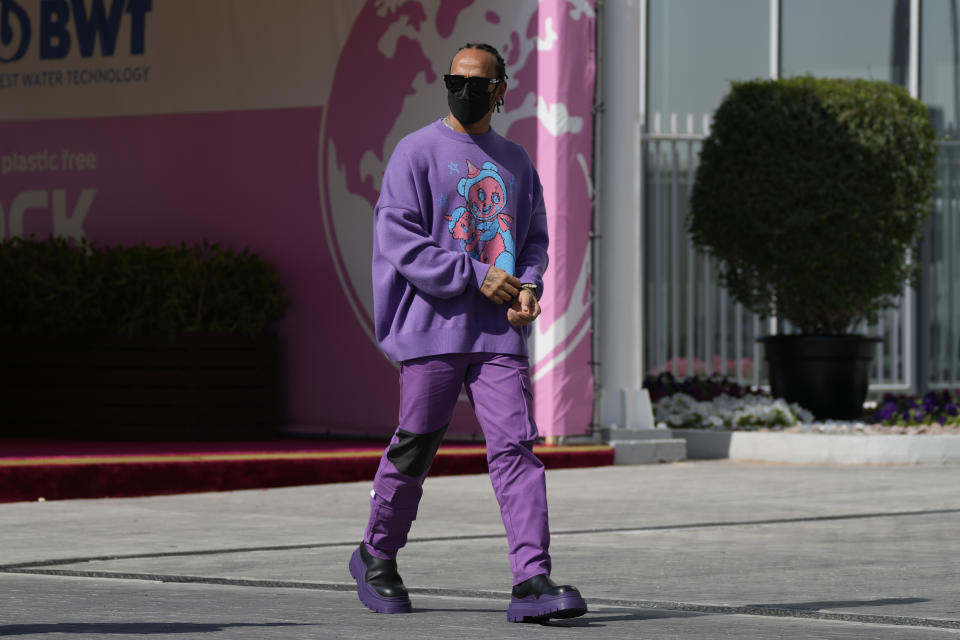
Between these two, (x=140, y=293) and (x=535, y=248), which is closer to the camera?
(x=535, y=248)

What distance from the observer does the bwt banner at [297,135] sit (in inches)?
440

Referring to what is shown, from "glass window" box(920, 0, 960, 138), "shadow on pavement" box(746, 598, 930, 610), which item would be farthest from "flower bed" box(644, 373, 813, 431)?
"shadow on pavement" box(746, 598, 930, 610)

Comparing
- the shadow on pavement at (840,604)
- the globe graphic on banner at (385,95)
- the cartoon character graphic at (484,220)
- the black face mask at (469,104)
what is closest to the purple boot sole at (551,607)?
the shadow on pavement at (840,604)

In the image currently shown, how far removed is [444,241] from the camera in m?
5.20

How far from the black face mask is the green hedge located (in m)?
6.82

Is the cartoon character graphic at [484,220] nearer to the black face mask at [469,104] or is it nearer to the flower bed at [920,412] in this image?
the black face mask at [469,104]

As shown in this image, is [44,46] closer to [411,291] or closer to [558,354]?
[558,354]

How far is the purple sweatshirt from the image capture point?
5.15 metres

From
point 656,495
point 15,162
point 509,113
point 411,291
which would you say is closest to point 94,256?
point 15,162

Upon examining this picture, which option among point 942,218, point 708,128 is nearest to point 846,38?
point 942,218

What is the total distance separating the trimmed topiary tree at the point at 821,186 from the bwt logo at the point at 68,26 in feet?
15.3

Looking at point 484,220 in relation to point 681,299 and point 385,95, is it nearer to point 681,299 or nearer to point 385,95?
point 385,95

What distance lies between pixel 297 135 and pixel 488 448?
754 cm

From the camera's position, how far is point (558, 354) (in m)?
11.2
